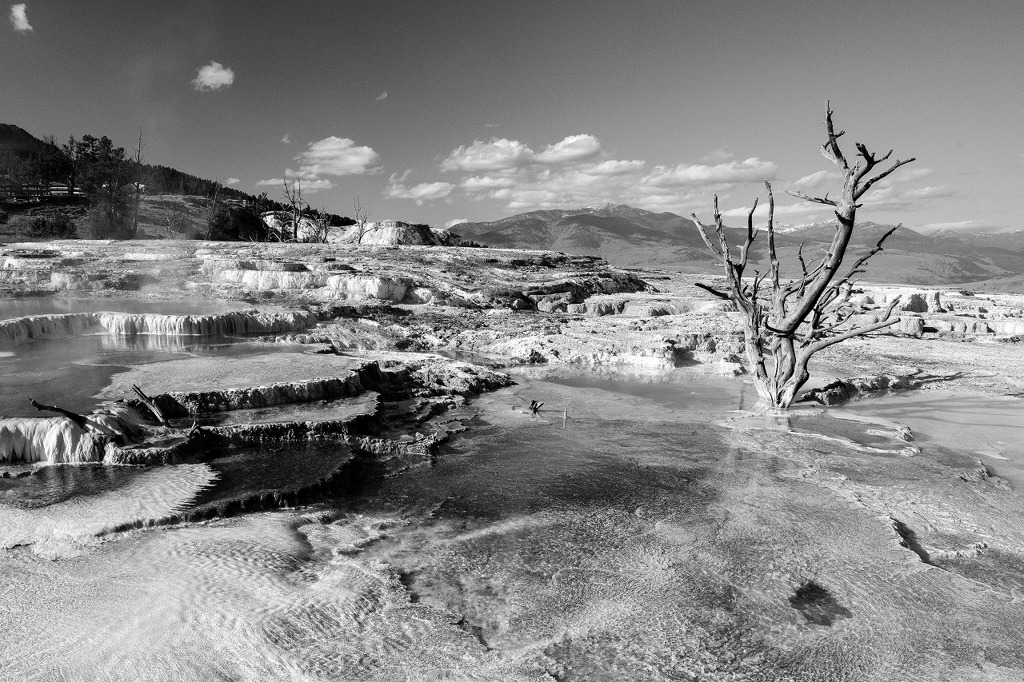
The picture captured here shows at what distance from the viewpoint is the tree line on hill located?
34.1 m

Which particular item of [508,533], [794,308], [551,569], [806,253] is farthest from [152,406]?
[806,253]

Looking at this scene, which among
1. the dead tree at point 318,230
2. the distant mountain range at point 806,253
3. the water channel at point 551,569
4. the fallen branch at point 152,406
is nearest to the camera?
the water channel at point 551,569

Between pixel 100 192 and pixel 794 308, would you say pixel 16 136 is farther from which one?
pixel 794 308

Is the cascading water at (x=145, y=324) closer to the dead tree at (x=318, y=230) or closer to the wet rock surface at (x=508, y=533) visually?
the wet rock surface at (x=508, y=533)

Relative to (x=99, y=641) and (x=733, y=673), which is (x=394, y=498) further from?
(x=733, y=673)

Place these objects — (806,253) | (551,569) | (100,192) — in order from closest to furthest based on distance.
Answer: (551,569) < (100,192) < (806,253)

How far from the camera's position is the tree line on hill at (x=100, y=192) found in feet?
112

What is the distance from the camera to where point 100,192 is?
3753 centimetres

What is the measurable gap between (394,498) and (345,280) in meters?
15.3

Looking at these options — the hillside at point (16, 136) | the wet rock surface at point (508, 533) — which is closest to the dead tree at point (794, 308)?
the wet rock surface at point (508, 533)

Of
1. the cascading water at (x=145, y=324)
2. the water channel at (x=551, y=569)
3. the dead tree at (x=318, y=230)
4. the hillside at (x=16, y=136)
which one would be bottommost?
the water channel at (x=551, y=569)

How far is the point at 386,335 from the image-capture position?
15.7m

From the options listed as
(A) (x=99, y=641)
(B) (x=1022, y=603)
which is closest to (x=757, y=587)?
(B) (x=1022, y=603)

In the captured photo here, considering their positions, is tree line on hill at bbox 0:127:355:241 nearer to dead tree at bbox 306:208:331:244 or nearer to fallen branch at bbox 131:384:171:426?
dead tree at bbox 306:208:331:244
